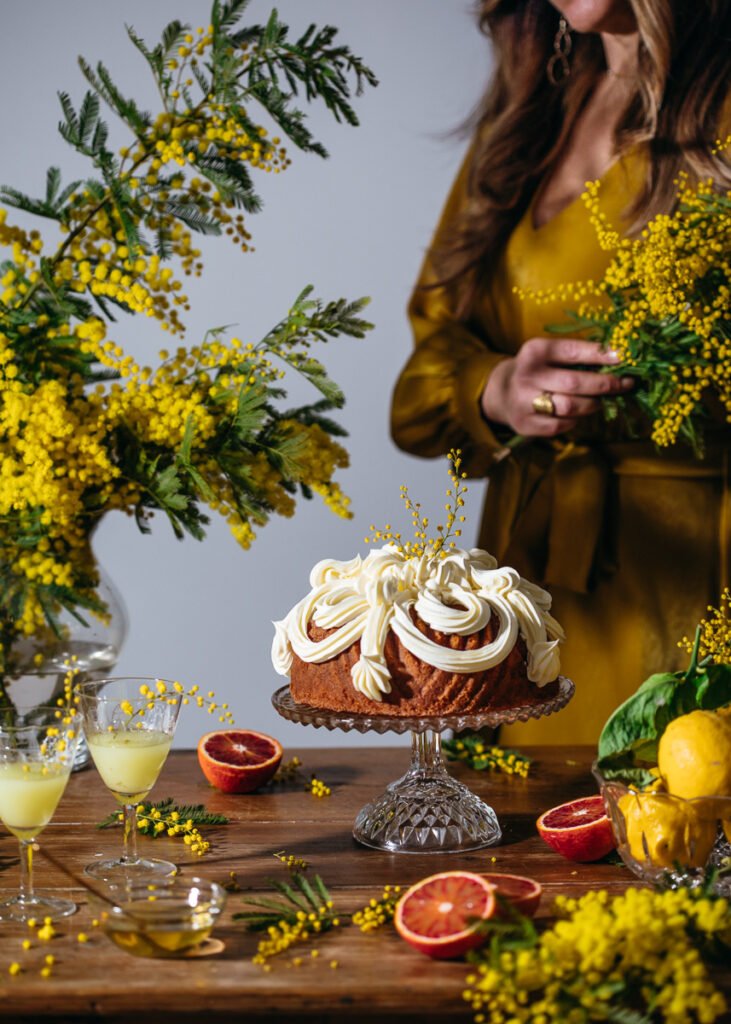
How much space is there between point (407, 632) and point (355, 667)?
78mm

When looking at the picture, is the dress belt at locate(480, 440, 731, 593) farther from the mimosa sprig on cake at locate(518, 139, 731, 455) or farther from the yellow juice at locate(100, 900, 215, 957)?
the yellow juice at locate(100, 900, 215, 957)

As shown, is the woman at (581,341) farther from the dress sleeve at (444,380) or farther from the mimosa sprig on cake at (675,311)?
the mimosa sprig on cake at (675,311)

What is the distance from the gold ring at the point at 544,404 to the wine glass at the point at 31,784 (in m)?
1.42

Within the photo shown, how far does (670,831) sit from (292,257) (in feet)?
6.97

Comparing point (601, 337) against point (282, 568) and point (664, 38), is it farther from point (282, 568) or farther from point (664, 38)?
point (282, 568)

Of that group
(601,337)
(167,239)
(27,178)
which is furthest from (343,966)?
(27,178)

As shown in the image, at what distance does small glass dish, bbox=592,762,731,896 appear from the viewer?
1304 mm

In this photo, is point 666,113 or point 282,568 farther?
point 282,568

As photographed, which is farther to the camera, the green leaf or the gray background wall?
the gray background wall

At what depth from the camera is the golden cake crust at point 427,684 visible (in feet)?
4.98

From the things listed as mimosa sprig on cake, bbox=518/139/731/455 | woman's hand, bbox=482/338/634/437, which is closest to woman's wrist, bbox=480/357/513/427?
woman's hand, bbox=482/338/634/437

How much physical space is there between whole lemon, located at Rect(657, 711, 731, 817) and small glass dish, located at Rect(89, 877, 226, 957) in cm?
51

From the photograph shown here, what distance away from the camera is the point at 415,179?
9.85ft

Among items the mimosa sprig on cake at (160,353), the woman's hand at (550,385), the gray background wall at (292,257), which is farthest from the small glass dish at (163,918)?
the gray background wall at (292,257)
